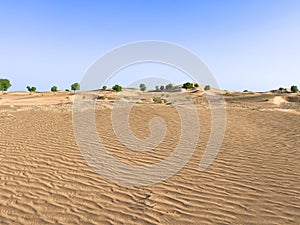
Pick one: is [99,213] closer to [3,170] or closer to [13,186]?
[13,186]

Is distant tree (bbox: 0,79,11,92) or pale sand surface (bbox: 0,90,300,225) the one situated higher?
distant tree (bbox: 0,79,11,92)

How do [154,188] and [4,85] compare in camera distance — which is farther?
[4,85]

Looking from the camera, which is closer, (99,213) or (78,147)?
(99,213)

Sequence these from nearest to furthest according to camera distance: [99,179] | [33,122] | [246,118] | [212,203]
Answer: [212,203] < [99,179] < [33,122] < [246,118]

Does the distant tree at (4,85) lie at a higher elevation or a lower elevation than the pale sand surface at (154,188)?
higher

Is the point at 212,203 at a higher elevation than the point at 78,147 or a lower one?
lower

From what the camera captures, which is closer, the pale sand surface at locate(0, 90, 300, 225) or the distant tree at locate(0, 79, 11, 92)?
the pale sand surface at locate(0, 90, 300, 225)

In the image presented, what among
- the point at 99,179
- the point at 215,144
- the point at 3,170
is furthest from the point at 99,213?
the point at 215,144

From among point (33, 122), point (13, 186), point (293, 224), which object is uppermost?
point (33, 122)

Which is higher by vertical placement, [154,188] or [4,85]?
[4,85]

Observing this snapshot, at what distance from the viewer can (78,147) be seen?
26.5 feet

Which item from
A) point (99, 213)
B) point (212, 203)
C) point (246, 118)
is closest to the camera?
point (99, 213)

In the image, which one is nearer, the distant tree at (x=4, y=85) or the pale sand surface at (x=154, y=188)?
the pale sand surface at (x=154, y=188)

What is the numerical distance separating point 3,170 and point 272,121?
42.8 feet
